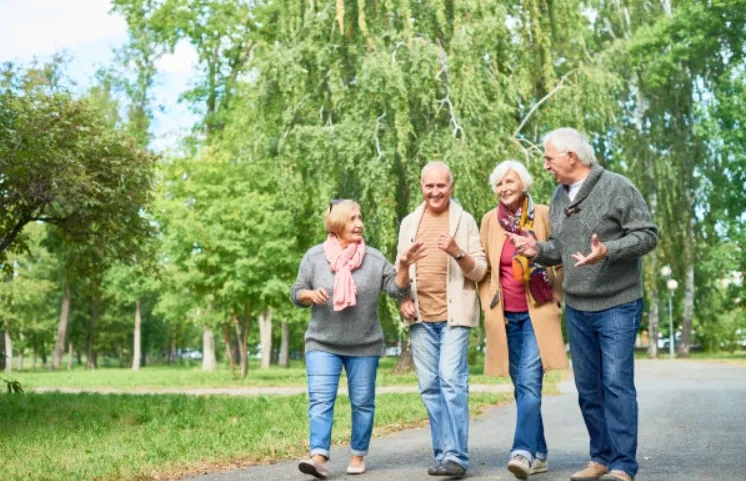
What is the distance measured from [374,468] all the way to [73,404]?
27.7 feet

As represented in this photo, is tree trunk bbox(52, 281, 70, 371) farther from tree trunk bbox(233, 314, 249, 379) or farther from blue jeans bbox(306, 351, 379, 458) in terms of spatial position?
blue jeans bbox(306, 351, 379, 458)

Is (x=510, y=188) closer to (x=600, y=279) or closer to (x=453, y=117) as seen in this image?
(x=600, y=279)

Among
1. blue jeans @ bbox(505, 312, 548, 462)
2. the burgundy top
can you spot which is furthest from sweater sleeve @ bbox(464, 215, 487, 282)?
blue jeans @ bbox(505, 312, 548, 462)

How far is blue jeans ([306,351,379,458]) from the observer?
7152 millimetres

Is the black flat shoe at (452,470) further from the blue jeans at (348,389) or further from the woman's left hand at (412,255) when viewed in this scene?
the woman's left hand at (412,255)

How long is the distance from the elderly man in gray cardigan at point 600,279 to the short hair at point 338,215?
135 cm

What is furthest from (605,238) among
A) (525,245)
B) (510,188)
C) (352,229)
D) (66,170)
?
(66,170)

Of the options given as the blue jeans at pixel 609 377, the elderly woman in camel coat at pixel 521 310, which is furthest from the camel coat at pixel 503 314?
the blue jeans at pixel 609 377

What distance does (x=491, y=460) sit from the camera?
7812mm

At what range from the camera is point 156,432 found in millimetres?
10461

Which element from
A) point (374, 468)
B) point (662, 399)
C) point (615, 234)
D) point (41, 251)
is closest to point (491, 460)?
point (374, 468)

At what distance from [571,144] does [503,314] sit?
4.09 feet

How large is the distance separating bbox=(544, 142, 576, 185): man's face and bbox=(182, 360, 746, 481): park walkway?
1.96m

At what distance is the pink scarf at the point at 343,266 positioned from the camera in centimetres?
708
